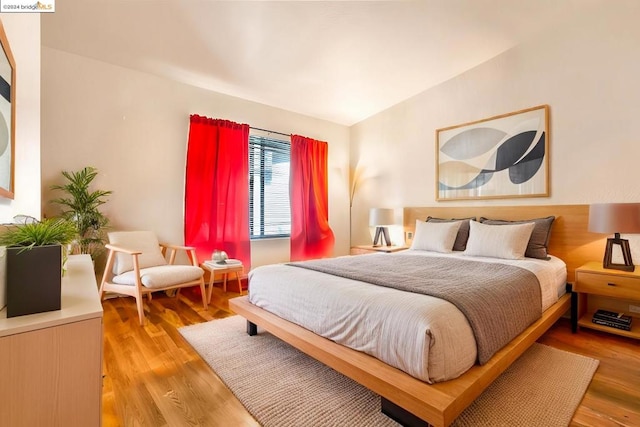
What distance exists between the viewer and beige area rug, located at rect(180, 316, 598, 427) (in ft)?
4.70

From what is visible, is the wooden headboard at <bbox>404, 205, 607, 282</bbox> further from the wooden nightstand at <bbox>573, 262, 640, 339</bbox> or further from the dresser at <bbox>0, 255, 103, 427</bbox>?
the dresser at <bbox>0, 255, 103, 427</bbox>

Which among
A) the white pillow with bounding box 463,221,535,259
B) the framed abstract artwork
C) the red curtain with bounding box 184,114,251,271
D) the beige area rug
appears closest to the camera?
the beige area rug

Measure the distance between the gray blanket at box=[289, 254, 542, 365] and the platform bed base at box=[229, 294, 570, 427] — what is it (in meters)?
0.06

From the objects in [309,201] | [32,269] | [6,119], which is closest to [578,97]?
[309,201]

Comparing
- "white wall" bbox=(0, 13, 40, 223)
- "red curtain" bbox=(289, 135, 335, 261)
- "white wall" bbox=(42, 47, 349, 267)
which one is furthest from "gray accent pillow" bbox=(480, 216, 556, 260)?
"white wall" bbox=(0, 13, 40, 223)

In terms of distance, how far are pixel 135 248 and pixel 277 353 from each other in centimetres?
193

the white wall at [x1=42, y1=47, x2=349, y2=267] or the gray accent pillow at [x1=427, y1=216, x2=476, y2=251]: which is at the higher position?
the white wall at [x1=42, y1=47, x2=349, y2=267]

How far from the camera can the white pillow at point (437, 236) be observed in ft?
10.7

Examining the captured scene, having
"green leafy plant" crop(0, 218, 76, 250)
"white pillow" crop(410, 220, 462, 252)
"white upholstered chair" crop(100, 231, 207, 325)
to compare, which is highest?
"green leafy plant" crop(0, 218, 76, 250)

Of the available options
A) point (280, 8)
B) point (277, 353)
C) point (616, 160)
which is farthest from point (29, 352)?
point (616, 160)

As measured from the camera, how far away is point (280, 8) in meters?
2.48

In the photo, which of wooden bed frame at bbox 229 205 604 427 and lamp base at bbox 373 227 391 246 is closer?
wooden bed frame at bbox 229 205 604 427

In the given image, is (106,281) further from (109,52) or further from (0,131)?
(109,52)

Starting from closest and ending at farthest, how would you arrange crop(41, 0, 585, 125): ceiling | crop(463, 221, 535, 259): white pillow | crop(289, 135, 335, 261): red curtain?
crop(41, 0, 585, 125): ceiling → crop(463, 221, 535, 259): white pillow → crop(289, 135, 335, 261): red curtain
